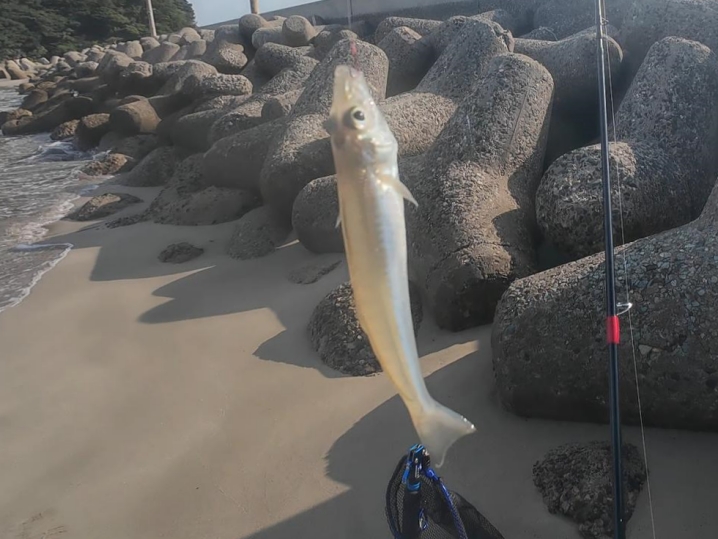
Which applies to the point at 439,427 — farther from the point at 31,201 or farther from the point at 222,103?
the point at 31,201

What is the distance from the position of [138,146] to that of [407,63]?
772cm

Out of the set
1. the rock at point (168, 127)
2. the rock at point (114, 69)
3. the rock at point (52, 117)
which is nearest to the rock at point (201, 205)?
the rock at point (168, 127)

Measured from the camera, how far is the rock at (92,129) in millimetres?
16516

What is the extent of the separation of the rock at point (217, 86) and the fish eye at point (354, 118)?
12441 mm

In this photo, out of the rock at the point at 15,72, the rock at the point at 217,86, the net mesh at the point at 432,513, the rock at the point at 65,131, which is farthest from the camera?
the rock at the point at 15,72

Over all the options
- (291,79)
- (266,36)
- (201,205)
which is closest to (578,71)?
(201,205)

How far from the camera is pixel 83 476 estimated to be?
4.07 meters

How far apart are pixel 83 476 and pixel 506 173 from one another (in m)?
3.83

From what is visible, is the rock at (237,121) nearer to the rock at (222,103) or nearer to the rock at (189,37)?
the rock at (222,103)

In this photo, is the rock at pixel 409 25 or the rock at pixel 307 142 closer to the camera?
the rock at pixel 307 142

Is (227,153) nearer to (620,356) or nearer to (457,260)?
(457,260)

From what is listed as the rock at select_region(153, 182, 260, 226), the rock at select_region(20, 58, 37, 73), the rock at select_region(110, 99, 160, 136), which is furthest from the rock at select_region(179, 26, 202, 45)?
the rock at select_region(20, 58, 37, 73)

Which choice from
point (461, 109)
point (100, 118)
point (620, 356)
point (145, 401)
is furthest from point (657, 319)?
point (100, 118)

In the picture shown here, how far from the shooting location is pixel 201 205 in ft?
27.9
